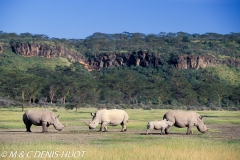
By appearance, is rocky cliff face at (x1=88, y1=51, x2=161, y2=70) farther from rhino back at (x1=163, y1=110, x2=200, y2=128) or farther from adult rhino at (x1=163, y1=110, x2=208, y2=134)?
rhino back at (x1=163, y1=110, x2=200, y2=128)

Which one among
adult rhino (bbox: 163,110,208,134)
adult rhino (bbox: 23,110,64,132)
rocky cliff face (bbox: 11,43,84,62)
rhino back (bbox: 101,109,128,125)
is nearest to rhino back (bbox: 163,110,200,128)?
adult rhino (bbox: 163,110,208,134)

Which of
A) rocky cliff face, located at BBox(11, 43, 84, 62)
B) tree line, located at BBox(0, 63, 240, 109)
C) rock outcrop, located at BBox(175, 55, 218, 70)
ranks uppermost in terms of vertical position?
rocky cliff face, located at BBox(11, 43, 84, 62)

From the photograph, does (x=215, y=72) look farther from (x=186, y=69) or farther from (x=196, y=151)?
(x=196, y=151)

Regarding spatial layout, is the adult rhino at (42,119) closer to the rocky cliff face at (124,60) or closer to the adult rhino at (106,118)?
the adult rhino at (106,118)

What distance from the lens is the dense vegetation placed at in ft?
236

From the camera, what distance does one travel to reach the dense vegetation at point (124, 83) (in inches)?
2827

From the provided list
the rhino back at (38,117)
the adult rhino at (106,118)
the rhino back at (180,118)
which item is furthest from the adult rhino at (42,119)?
the rhino back at (180,118)

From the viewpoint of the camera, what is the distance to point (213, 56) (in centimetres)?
14400

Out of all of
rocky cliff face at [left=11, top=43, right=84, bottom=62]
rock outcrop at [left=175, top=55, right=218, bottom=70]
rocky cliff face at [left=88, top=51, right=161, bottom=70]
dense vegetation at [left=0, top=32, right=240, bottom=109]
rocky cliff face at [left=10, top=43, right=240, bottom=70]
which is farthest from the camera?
rocky cliff face at [left=88, top=51, right=161, bottom=70]

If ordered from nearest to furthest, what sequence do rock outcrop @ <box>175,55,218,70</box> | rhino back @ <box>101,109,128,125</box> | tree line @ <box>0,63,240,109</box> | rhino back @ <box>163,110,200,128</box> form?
rhino back @ <box>163,110,200,128</box>
rhino back @ <box>101,109,128,125</box>
tree line @ <box>0,63,240,109</box>
rock outcrop @ <box>175,55,218,70</box>

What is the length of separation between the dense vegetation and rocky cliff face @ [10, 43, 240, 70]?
2118mm

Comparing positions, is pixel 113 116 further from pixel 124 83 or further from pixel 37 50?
pixel 37 50

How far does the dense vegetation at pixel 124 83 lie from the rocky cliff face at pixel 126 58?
212cm

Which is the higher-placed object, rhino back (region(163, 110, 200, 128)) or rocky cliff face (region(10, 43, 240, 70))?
rocky cliff face (region(10, 43, 240, 70))
